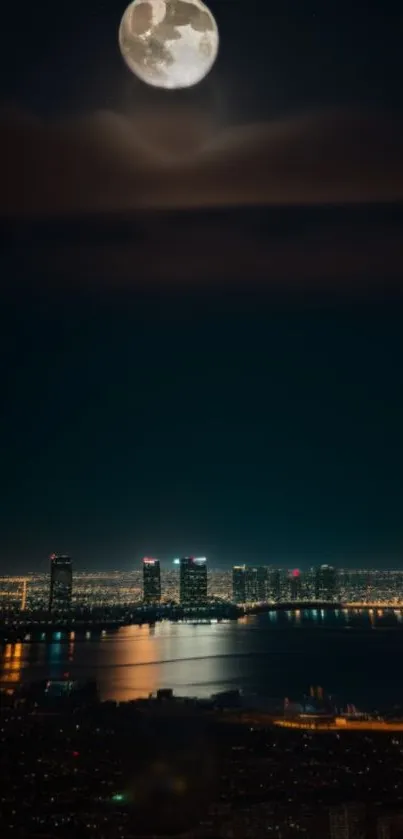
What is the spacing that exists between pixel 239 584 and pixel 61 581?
14411 millimetres

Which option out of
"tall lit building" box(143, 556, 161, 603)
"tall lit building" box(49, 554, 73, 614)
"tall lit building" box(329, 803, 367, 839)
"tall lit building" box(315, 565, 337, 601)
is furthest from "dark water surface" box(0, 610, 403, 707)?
"tall lit building" box(315, 565, 337, 601)

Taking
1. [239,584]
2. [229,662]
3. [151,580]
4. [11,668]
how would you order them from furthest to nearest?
1. [239,584]
2. [151,580]
3. [229,662]
4. [11,668]

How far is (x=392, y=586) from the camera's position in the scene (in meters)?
40.4

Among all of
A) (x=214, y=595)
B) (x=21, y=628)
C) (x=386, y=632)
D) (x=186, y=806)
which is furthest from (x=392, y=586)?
(x=186, y=806)

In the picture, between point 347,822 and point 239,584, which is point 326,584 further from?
point 347,822

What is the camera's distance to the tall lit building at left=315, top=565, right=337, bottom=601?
40.6m

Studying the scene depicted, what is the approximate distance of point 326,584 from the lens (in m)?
40.8

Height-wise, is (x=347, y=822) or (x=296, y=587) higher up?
(x=296, y=587)

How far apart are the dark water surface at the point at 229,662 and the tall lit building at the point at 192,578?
15.5m

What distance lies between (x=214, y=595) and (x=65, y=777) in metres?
39.8

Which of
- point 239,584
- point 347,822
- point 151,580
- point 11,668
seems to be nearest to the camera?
point 347,822

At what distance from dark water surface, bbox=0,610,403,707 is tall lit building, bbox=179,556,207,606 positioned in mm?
15462

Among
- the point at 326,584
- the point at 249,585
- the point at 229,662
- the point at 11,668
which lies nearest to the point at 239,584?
the point at 249,585

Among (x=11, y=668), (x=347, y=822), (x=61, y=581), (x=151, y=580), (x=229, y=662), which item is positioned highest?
(x=151, y=580)
